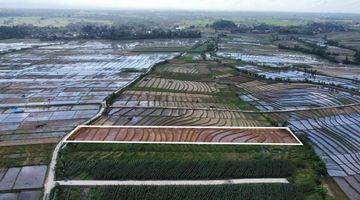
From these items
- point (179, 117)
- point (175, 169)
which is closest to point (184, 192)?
point (175, 169)

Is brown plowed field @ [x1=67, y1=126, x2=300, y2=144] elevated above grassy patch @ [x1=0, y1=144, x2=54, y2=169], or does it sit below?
above

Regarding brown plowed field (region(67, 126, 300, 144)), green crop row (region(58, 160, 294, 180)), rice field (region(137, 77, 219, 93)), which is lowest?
green crop row (region(58, 160, 294, 180))

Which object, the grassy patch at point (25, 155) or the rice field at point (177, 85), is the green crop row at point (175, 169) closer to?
the grassy patch at point (25, 155)

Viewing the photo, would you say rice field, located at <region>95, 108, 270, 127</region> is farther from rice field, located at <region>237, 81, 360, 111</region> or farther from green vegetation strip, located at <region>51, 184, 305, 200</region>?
green vegetation strip, located at <region>51, 184, 305, 200</region>

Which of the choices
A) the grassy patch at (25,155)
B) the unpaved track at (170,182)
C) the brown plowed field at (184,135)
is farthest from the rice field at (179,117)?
the unpaved track at (170,182)

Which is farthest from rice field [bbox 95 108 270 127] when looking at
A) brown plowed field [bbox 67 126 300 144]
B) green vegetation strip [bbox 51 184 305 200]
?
green vegetation strip [bbox 51 184 305 200]

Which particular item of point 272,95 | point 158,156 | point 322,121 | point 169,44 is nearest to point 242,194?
point 158,156

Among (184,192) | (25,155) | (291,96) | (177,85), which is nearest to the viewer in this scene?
(184,192)

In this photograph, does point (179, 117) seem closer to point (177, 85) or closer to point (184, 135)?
point (184, 135)

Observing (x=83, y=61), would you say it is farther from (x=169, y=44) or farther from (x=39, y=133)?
(x=39, y=133)
